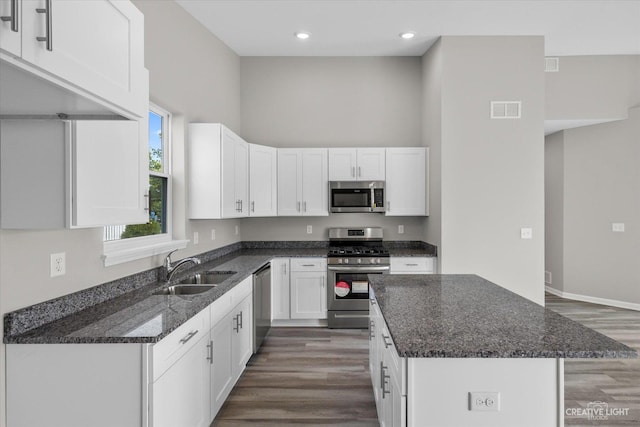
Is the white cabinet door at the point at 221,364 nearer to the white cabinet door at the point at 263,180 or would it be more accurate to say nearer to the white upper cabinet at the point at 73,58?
the white upper cabinet at the point at 73,58

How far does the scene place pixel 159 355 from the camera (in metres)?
1.66

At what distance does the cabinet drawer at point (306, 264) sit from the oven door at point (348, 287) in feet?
0.43

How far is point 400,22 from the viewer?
3961 millimetres

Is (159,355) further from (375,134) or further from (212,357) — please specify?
(375,134)

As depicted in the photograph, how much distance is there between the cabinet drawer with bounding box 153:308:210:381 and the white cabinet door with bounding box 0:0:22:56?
120 centimetres

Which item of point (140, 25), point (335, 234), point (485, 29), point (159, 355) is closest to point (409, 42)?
point (485, 29)

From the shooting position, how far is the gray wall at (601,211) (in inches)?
208

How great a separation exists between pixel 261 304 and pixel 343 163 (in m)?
2.05

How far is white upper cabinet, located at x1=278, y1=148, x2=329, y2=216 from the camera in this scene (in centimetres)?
479

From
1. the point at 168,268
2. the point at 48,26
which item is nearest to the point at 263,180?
the point at 168,268

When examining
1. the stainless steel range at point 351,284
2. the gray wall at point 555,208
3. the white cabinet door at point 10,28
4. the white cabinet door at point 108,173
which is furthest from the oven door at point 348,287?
the white cabinet door at point 10,28

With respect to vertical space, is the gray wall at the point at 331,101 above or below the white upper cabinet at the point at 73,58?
above

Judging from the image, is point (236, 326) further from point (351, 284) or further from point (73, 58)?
point (73, 58)

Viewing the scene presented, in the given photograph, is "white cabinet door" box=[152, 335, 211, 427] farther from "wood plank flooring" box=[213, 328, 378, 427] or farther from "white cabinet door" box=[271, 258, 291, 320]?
"white cabinet door" box=[271, 258, 291, 320]
